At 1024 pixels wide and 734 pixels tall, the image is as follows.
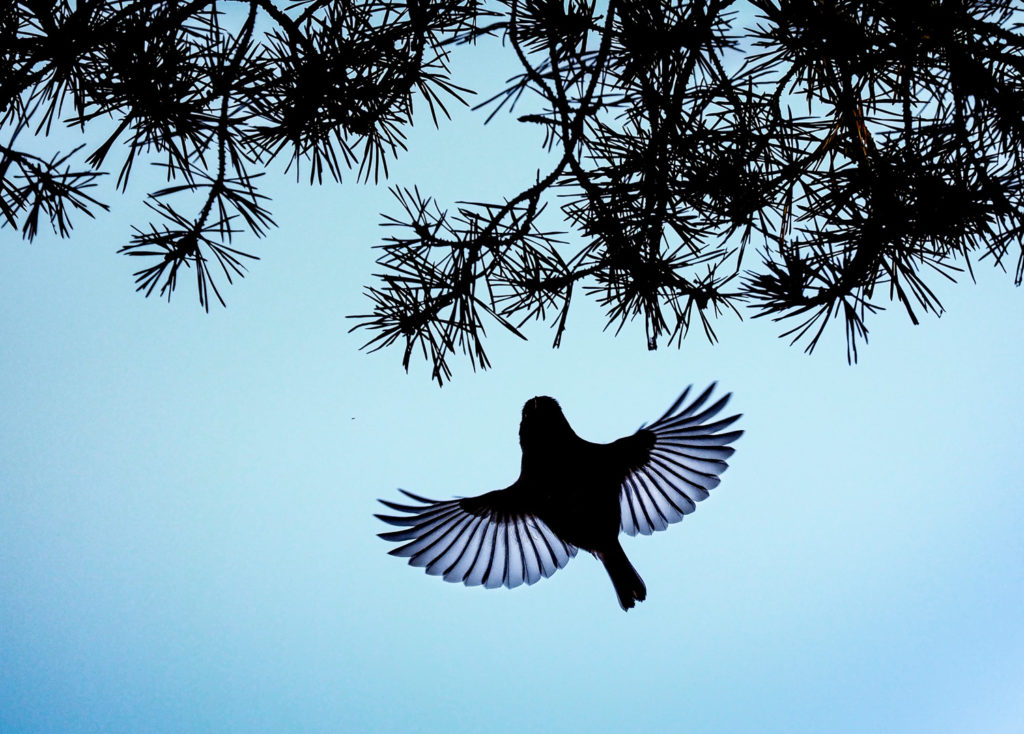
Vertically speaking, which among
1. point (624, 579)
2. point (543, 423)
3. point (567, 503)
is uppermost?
point (543, 423)

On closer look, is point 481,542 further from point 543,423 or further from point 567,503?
point 543,423

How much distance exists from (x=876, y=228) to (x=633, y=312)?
45cm

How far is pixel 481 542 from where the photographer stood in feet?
7.36

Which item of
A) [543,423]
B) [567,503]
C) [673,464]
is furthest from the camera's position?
[673,464]

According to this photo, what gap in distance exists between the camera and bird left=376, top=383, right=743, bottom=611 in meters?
1.82

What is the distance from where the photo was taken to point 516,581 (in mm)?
2137

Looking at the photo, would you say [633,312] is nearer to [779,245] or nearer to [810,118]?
[779,245]

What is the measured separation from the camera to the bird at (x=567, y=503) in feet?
5.96

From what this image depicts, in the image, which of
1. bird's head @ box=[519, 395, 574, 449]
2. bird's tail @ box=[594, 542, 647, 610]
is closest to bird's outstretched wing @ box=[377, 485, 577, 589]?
bird's tail @ box=[594, 542, 647, 610]

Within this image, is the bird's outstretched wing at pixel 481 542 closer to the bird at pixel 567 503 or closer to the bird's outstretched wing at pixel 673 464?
the bird at pixel 567 503

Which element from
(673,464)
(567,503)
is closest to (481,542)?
(567,503)

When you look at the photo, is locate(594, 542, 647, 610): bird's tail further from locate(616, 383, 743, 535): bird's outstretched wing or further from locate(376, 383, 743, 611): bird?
locate(616, 383, 743, 535): bird's outstretched wing

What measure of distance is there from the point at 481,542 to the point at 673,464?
66 cm

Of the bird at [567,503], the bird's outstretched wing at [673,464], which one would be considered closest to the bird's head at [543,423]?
the bird at [567,503]
